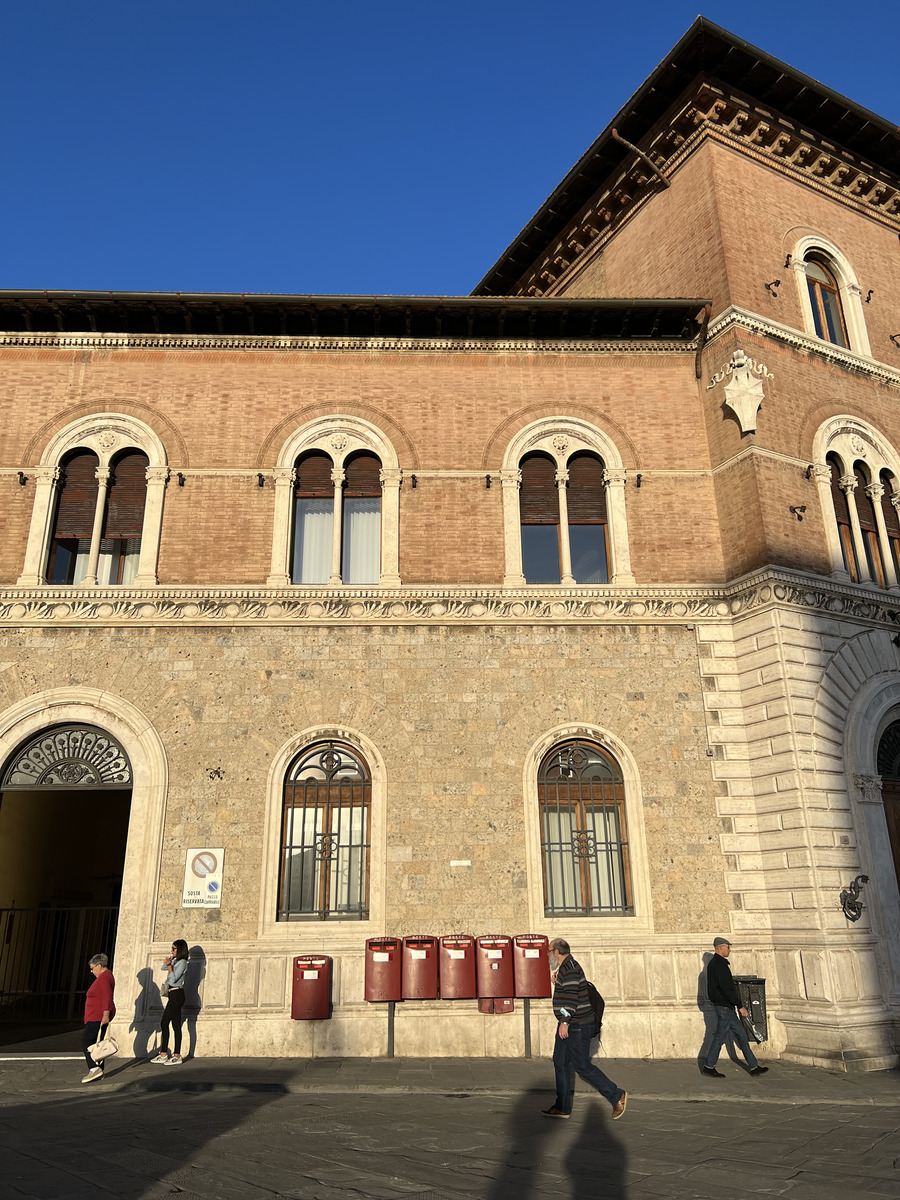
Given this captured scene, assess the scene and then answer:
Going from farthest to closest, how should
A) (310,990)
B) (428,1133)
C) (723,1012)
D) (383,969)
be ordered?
(383,969) → (310,990) → (723,1012) → (428,1133)

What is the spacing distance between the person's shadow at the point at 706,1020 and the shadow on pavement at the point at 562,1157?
8.22 ft

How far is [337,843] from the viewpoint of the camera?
41.9 ft

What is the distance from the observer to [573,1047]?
322 inches

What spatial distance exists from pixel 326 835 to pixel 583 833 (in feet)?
12.1

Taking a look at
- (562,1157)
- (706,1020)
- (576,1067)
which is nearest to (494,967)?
(706,1020)

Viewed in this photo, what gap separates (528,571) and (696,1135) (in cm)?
846

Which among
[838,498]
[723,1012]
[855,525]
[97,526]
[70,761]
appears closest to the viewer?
[723,1012]

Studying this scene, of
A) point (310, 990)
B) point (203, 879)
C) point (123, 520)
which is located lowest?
point (310, 990)

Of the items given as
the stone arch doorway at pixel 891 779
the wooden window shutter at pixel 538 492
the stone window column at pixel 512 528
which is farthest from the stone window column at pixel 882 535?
the stone window column at pixel 512 528

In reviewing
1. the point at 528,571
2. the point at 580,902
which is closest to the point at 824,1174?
the point at 580,902

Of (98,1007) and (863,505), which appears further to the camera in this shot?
(863,505)

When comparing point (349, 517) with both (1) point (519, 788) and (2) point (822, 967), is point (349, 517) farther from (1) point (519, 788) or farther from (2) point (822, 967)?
(2) point (822, 967)

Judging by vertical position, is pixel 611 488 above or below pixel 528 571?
above

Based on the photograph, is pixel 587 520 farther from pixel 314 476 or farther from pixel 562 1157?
pixel 562 1157
